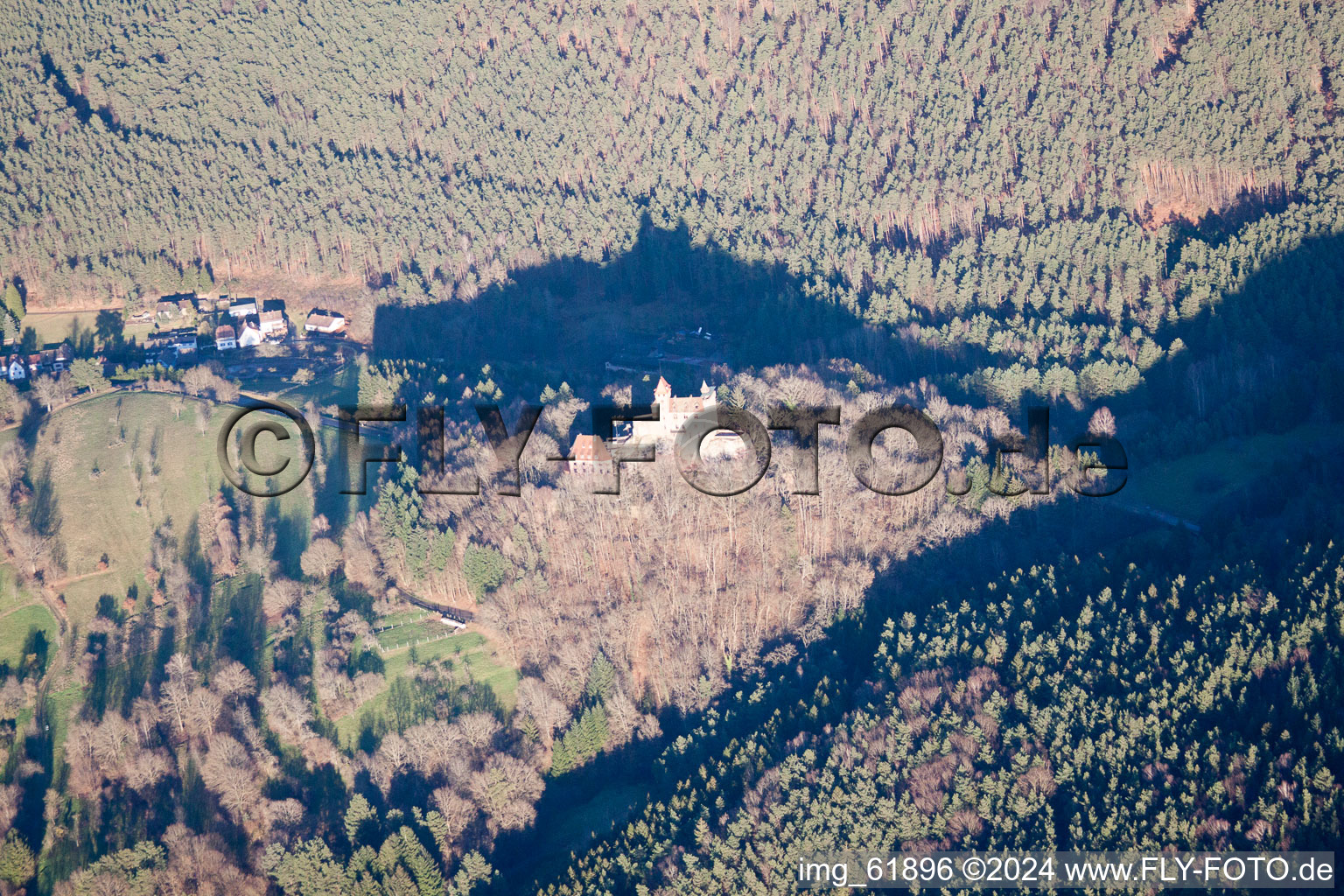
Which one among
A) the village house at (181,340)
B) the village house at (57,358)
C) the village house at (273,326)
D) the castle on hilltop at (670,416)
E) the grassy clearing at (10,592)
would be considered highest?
the village house at (273,326)

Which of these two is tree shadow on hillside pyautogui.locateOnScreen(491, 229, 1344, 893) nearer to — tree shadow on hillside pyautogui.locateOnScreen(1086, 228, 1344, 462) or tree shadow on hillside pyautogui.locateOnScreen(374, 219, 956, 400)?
tree shadow on hillside pyautogui.locateOnScreen(1086, 228, 1344, 462)

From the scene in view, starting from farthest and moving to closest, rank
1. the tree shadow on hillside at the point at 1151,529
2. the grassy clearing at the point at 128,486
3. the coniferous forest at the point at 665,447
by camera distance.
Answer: the grassy clearing at the point at 128,486
the tree shadow on hillside at the point at 1151,529
the coniferous forest at the point at 665,447

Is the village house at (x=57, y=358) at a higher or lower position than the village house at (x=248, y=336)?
lower

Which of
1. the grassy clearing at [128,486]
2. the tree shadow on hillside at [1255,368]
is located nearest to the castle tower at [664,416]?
the grassy clearing at [128,486]

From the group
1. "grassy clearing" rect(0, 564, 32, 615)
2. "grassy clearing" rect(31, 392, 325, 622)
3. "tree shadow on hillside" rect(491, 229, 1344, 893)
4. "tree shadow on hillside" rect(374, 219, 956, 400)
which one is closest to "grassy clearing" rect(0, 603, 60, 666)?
"grassy clearing" rect(0, 564, 32, 615)

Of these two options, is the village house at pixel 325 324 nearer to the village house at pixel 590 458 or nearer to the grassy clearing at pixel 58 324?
the grassy clearing at pixel 58 324

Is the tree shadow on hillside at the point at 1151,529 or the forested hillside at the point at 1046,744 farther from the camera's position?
the tree shadow on hillside at the point at 1151,529
